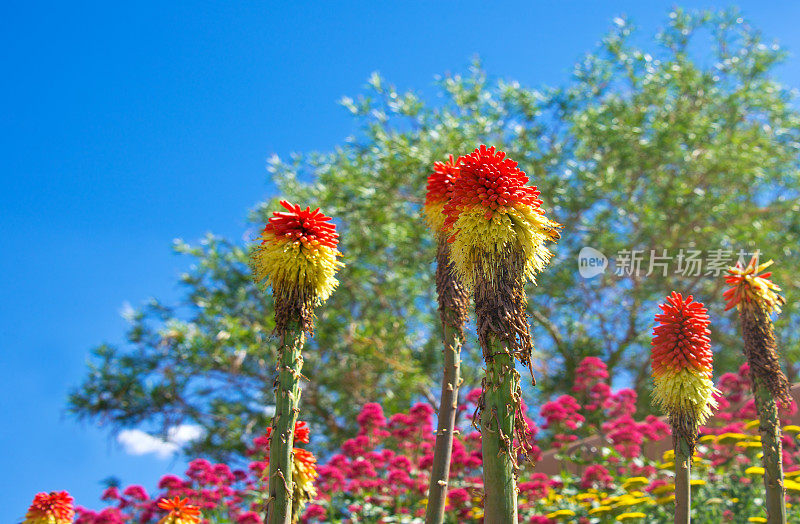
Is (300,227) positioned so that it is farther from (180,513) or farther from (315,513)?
(315,513)

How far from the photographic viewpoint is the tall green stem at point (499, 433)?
440cm

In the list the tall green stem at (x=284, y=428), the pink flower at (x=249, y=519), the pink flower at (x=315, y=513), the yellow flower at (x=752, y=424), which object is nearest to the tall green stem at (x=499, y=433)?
the tall green stem at (x=284, y=428)

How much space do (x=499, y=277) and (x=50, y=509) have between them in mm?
4792

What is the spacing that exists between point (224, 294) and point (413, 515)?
9796mm

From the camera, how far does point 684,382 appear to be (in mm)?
5500

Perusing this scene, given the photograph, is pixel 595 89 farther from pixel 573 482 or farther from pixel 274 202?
pixel 573 482

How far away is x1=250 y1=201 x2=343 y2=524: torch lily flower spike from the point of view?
17.1 feet

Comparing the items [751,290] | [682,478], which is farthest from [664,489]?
[751,290]

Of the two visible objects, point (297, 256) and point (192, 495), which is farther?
point (192, 495)

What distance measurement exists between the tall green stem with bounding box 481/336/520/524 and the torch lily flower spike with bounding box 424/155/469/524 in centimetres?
137

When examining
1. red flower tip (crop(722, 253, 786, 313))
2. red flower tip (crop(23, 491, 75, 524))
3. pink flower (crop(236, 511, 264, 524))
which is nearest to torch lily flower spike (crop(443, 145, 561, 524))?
red flower tip (crop(722, 253, 786, 313))

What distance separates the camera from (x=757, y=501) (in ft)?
25.1

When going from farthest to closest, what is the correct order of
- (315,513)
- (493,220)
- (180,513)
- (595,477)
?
(595,477) → (315,513) → (180,513) → (493,220)

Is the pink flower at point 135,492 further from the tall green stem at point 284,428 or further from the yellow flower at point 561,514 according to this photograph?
the yellow flower at point 561,514
